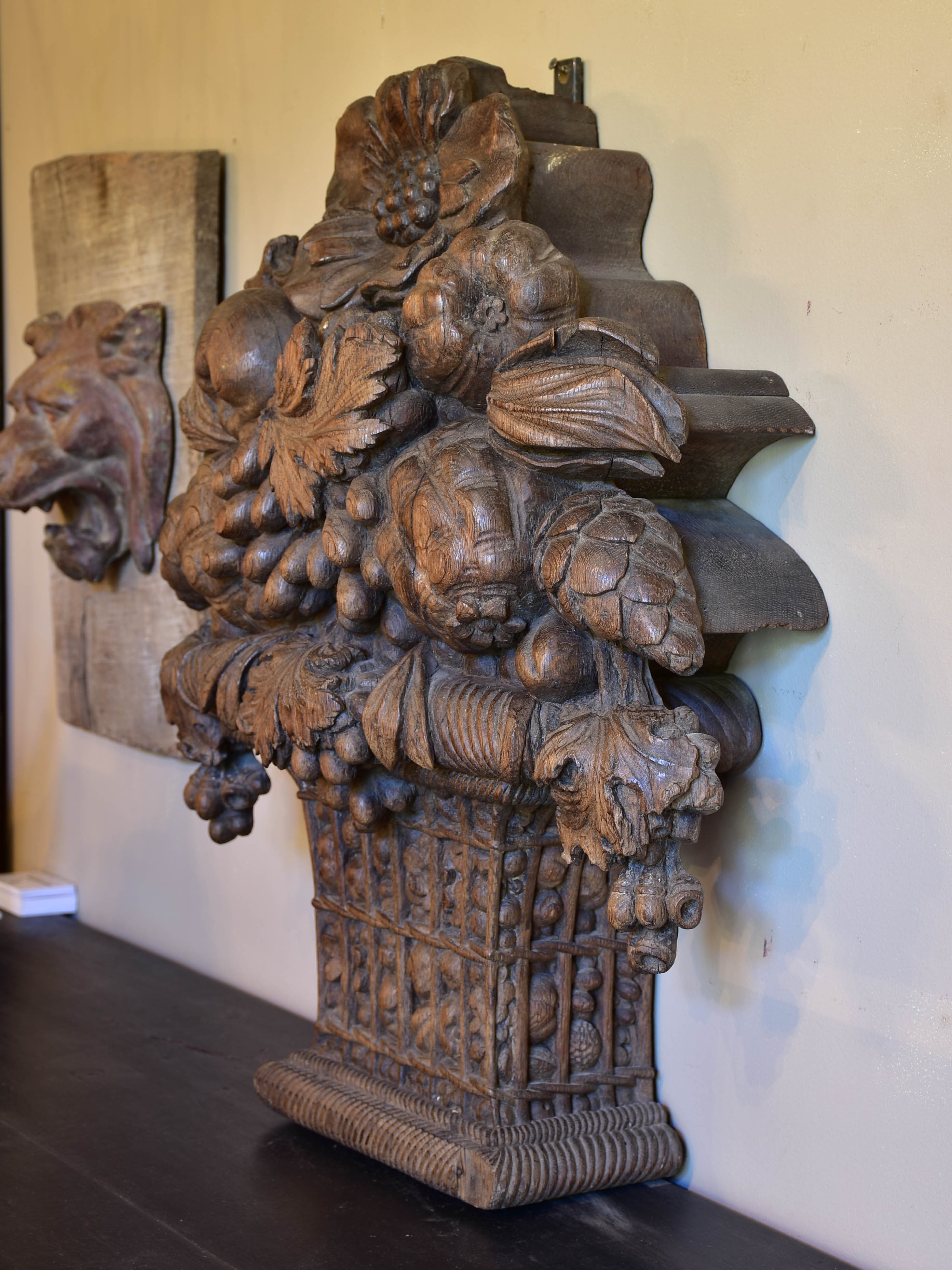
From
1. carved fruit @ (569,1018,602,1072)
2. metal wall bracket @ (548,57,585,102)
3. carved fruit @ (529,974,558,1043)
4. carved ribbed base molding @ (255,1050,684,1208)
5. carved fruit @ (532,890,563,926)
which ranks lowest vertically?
carved ribbed base molding @ (255,1050,684,1208)

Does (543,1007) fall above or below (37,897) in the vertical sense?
above

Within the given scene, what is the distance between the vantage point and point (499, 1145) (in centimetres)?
89

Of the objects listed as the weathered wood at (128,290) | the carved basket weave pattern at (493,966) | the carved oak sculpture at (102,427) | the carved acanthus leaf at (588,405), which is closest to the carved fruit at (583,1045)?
the carved basket weave pattern at (493,966)

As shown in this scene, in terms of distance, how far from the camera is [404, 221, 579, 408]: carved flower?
805 millimetres

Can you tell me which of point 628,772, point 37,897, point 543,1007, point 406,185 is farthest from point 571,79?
point 37,897

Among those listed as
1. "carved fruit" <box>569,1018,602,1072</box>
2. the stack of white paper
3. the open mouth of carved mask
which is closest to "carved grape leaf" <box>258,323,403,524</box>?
"carved fruit" <box>569,1018,602,1072</box>

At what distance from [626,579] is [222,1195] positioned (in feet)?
1.67

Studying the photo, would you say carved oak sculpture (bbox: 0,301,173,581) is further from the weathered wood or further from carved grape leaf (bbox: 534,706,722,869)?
carved grape leaf (bbox: 534,706,722,869)

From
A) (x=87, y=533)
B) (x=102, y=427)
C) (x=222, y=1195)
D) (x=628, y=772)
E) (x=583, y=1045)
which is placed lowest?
(x=222, y=1195)

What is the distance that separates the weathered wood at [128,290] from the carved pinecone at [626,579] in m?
Answer: 0.67

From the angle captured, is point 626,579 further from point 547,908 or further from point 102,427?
point 102,427

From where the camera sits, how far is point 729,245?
913 mm

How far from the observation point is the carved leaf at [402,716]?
2.82ft

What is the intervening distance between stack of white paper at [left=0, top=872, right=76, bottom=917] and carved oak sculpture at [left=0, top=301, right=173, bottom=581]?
428 millimetres
